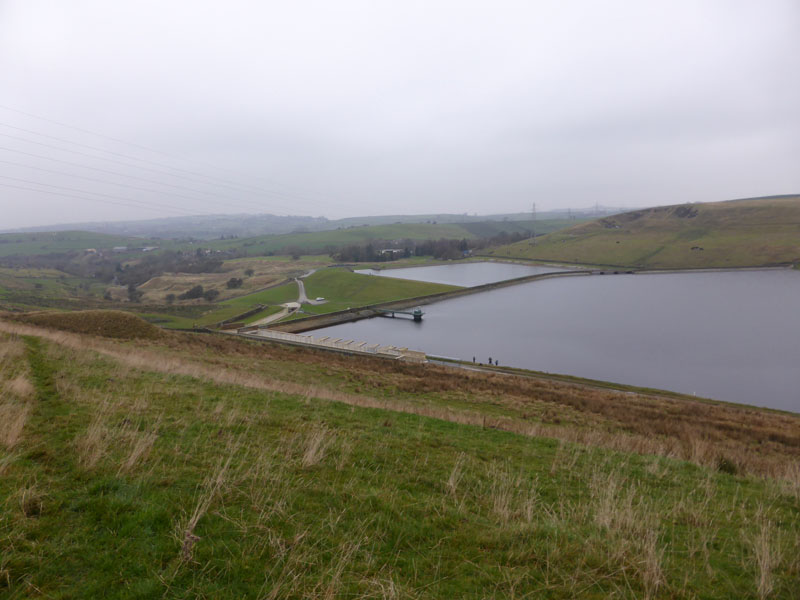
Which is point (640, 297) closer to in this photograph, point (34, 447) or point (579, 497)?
point (579, 497)

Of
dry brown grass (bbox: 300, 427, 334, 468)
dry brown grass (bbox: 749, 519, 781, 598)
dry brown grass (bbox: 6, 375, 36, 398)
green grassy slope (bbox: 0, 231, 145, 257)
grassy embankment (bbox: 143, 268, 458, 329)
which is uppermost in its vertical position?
green grassy slope (bbox: 0, 231, 145, 257)

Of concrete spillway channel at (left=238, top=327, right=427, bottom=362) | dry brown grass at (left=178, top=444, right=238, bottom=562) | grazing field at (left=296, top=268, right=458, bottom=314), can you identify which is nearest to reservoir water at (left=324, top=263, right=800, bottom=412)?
concrete spillway channel at (left=238, top=327, right=427, bottom=362)

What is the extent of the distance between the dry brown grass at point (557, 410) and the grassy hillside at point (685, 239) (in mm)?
96233

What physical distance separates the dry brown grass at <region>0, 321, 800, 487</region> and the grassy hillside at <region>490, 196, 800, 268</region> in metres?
96.2

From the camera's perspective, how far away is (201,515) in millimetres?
3861

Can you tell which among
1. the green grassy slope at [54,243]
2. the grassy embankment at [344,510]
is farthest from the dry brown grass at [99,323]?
the green grassy slope at [54,243]

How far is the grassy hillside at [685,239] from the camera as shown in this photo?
9938 cm

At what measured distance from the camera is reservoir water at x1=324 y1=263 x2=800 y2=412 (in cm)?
3531

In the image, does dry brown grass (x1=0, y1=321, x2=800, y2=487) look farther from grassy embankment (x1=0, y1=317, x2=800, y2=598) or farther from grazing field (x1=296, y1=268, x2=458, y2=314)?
grazing field (x1=296, y1=268, x2=458, y2=314)

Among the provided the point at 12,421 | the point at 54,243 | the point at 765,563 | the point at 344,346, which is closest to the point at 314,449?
the point at 12,421

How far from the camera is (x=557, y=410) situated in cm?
1886

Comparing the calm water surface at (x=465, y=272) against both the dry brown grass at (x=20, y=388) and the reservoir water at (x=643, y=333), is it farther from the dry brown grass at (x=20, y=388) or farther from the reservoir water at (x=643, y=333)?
the dry brown grass at (x=20, y=388)

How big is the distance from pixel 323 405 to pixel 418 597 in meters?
7.72

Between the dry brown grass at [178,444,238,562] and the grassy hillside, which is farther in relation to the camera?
the grassy hillside
